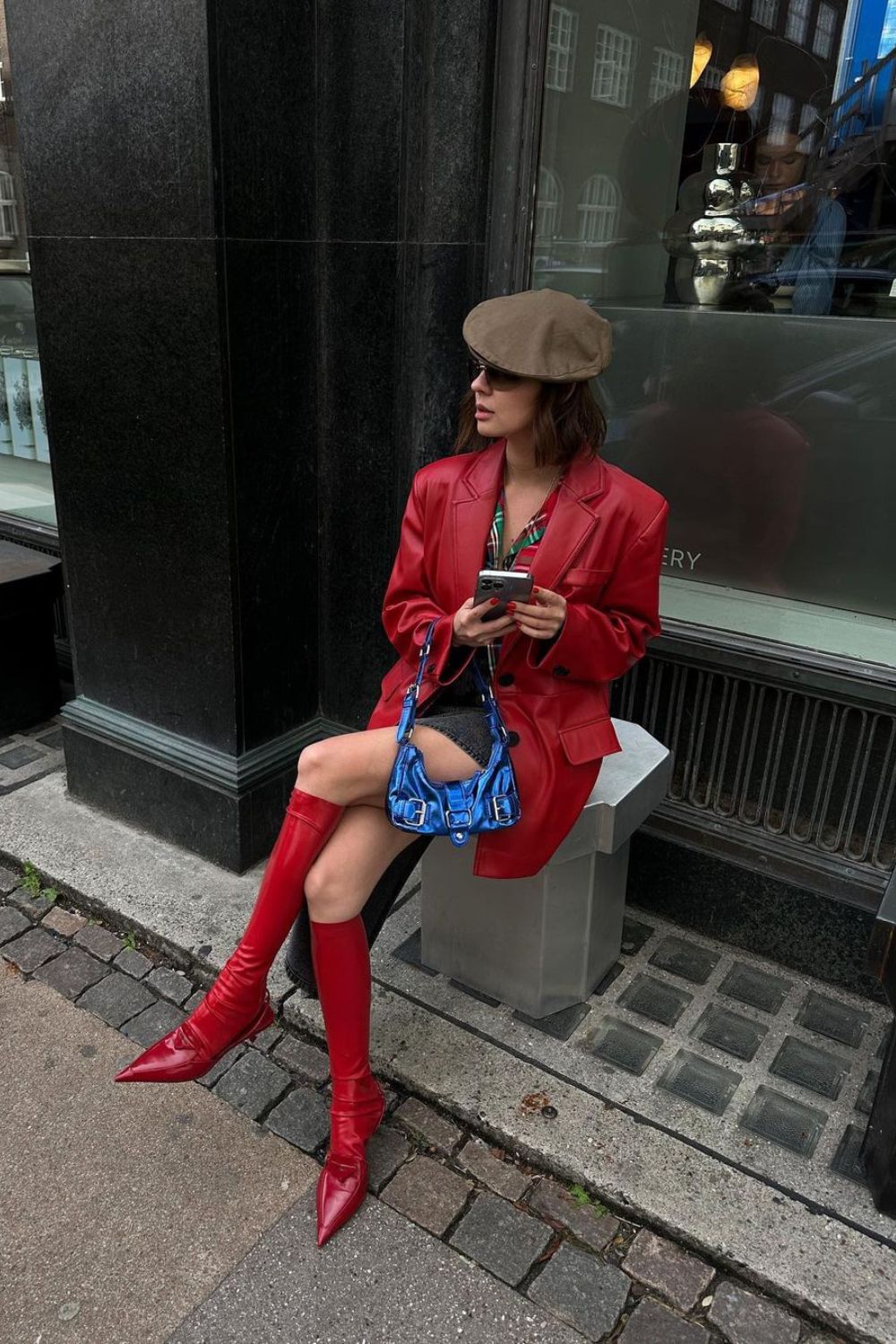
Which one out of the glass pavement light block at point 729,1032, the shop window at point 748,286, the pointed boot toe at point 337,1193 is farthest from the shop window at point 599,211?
the pointed boot toe at point 337,1193

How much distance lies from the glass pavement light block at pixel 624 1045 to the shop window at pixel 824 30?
9.50 ft

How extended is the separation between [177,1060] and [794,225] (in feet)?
9.82

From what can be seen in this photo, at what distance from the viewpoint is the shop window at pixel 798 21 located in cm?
308

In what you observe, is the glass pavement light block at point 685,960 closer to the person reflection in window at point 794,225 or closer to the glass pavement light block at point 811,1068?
the glass pavement light block at point 811,1068

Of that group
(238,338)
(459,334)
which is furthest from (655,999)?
(238,338)

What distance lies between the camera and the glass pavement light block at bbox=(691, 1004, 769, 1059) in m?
3.00

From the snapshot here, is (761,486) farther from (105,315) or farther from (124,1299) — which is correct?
(124,1299)

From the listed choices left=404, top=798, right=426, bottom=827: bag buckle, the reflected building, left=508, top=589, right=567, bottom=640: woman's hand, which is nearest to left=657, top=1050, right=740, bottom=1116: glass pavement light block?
the reflected building

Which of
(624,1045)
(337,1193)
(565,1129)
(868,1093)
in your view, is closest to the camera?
(337,1193)

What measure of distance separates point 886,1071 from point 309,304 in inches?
111

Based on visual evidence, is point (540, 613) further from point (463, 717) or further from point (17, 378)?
point (17, 378)

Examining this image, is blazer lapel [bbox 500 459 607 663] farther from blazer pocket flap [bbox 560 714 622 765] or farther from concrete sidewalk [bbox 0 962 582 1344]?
concrete sidewalk [bbox 0 962 582 1344]

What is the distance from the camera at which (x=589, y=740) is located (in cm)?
265

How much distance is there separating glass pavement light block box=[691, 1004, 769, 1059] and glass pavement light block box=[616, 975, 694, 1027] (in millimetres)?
73
